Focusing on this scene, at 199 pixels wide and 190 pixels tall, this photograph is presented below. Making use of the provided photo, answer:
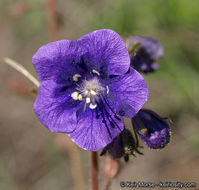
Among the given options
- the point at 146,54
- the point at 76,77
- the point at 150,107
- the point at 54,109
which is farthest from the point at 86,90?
the point at 150,107

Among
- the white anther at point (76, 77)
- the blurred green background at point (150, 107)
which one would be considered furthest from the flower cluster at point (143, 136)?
the blurred green background at point (150, 107)

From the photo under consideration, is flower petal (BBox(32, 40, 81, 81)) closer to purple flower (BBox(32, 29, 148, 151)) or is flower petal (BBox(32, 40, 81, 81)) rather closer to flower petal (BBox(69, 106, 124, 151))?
purple flower (BBox(32, 29, 148, 151))

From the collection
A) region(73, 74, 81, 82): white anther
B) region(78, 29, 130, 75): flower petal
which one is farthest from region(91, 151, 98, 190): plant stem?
region(78, 29, 130, 75): flower petal

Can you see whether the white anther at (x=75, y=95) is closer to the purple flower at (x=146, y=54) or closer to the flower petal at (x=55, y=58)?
the flower petal at (x=55, y=58)

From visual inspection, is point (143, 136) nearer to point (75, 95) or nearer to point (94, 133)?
point (94, 133)

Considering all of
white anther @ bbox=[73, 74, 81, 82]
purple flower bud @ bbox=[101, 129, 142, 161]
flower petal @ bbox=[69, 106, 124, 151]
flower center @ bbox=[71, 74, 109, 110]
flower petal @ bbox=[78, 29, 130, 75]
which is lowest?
purple flower bud @ bbox=[101, 129, 142, 161]
